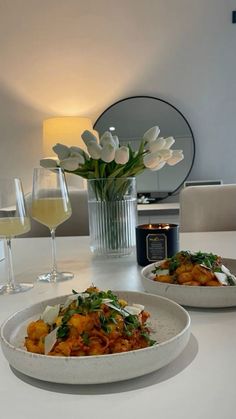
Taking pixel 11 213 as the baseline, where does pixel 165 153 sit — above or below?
above

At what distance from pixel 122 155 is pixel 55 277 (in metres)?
0.36

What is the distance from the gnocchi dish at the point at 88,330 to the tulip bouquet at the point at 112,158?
0.60 meters

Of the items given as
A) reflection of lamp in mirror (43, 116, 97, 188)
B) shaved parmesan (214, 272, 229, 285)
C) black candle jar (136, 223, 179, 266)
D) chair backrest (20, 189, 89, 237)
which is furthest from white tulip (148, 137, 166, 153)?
reflection of lamp in mirror (43, 116, 97, 188)

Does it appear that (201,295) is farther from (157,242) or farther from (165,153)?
(165,153)

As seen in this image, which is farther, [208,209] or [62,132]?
[62,132]

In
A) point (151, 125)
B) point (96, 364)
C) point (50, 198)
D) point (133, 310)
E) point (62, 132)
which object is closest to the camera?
point (96, 364)

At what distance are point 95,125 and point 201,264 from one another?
8.18 ft

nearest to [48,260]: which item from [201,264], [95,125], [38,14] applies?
[201,264]

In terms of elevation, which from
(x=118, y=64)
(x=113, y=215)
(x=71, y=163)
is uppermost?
(x=118, y=64)

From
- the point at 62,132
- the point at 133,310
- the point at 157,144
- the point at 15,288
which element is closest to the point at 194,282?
the point at 133,310

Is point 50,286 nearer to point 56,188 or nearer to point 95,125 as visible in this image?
point 56,188

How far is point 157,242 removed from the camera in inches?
39.9

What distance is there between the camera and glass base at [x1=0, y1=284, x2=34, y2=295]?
87 centimetres

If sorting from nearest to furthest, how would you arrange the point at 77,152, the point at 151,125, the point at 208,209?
the point at 77,152 → the point at 208,209 → the point at 151,125
